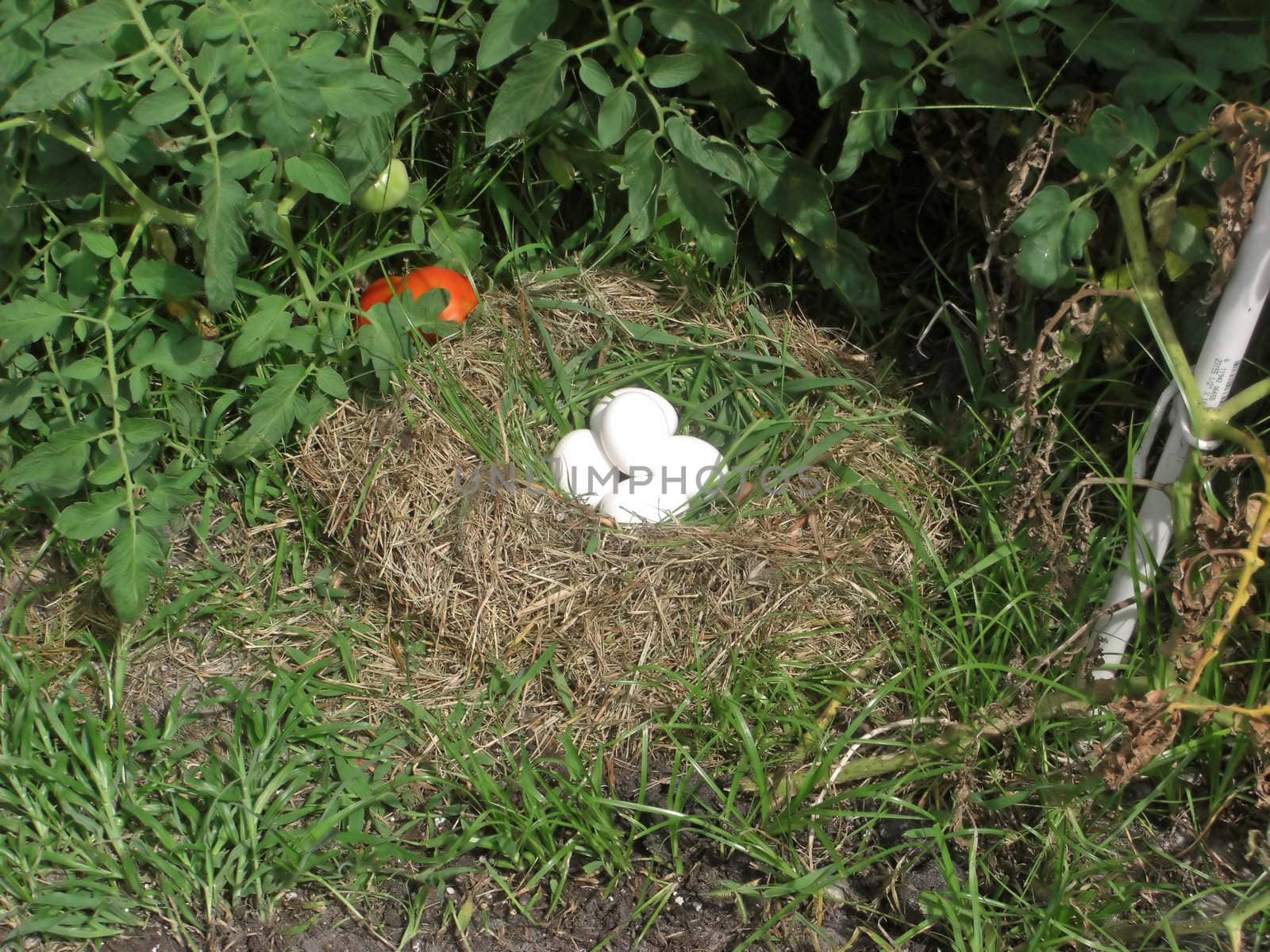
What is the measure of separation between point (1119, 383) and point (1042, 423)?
0.53ft

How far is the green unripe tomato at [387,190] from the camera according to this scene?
2258 millimetres

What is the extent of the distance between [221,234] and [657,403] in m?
0.87

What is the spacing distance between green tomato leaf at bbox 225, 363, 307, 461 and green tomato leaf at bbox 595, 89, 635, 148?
77 centimetres

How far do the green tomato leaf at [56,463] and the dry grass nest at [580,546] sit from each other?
413 mm

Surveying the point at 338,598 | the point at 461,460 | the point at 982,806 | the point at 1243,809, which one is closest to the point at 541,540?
the point at 461,460

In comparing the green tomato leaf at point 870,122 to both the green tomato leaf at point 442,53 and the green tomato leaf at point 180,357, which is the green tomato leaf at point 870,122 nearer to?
the green tomato leaf at point 442,53

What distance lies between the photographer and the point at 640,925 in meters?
1.72

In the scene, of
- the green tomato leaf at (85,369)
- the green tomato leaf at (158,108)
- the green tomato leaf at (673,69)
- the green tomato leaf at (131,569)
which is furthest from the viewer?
the green tomato leaf at (673,69)

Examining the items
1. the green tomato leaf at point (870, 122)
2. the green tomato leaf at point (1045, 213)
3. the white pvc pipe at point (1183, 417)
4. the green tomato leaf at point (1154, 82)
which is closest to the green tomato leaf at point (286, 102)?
the green tomato leaf at point (870, 122)

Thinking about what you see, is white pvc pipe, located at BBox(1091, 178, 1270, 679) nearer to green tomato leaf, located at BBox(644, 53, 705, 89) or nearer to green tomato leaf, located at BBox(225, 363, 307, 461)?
green tomato leaf, located at BBox(644, 53, 705, 89)

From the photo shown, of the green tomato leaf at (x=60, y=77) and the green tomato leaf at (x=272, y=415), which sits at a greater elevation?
the green tomato leaf at (x=60, y=77)

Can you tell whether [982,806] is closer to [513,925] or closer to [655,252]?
[513,925]

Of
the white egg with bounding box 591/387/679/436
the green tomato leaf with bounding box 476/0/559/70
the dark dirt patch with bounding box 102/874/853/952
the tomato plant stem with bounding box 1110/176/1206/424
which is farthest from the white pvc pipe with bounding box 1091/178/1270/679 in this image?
the green tomato leaf with bounding box 476/0/559/70

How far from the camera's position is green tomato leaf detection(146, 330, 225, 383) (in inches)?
81.7
